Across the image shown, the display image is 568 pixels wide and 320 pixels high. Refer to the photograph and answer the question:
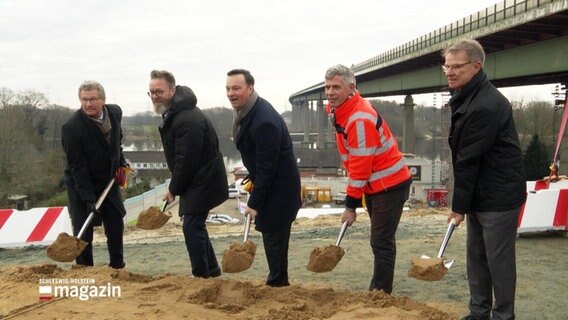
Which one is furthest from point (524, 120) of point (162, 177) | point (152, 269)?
point (152, 269)

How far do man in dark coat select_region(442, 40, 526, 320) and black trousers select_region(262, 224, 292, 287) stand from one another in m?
1.47

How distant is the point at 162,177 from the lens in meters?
43.0

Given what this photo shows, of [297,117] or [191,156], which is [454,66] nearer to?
[191,156]

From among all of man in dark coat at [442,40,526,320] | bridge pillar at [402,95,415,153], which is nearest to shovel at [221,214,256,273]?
man in dark coat at [442,40,526,320]

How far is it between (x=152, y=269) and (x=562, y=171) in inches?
925

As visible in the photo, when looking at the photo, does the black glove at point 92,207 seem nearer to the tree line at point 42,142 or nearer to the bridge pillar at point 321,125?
the tree line at point 42,142

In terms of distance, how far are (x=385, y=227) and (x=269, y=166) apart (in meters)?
1.06

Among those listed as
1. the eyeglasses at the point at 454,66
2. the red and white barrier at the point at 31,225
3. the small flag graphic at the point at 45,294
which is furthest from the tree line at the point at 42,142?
the eyeglasses at the point at 454,66

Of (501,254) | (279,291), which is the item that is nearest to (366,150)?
(501,254)

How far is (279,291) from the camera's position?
4094mm

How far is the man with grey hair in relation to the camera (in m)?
3.88

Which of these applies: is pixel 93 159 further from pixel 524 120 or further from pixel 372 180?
pixel 524 120

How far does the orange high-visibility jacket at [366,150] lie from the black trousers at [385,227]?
0.30 ft

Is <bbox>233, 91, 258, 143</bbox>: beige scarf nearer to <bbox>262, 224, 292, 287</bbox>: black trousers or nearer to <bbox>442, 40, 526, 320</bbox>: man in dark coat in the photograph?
<bbox>262, 224, 292, 287</bbox>: black trousers
